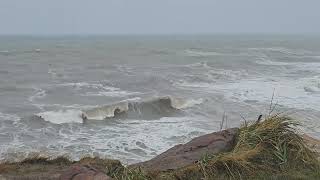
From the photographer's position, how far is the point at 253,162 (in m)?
6.08

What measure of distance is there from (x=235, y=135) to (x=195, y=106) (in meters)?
14.1

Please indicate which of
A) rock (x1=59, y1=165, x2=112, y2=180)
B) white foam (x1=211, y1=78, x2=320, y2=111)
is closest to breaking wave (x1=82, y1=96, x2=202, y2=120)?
white foam (x1=211, y1=78, x2=320, y2=111)

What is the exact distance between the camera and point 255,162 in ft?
20.0

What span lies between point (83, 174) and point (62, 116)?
13595 millimetres

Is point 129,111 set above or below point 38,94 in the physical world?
above

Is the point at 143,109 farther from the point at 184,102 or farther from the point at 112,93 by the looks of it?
the point at 112,93

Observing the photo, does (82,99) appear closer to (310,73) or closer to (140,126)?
(140,126)

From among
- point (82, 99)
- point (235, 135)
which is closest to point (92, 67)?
point (82, 99)

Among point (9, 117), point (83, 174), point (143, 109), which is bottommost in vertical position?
point (143, 109)

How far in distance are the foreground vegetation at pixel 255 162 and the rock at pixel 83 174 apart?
9.6 inches

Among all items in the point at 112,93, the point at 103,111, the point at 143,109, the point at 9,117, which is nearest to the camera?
the point at 9,117

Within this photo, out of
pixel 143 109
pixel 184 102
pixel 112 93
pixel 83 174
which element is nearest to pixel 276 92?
pixel 184 102

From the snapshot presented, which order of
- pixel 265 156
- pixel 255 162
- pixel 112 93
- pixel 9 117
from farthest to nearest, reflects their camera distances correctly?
pixel 112 93 < pixel 9 117 < pixel 265 156 < pixel 255 162

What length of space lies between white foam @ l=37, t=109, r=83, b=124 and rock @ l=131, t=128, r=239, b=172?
11.5 m
